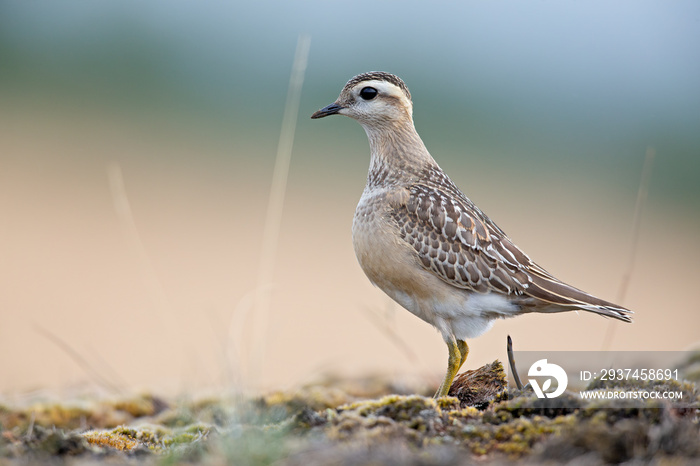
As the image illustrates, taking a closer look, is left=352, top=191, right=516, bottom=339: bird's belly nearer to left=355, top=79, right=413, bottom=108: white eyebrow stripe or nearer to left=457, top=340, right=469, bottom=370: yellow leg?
left=457, top=340, right=469, bottom=370: yellow leg

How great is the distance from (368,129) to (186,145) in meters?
20.5

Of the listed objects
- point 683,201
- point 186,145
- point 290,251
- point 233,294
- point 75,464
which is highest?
point 186,145

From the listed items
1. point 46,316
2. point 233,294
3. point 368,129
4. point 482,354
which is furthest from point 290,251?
point 368,129

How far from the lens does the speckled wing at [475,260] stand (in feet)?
20.2

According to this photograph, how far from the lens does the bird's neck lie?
6.93 m

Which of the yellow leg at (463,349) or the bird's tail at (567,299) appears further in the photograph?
the yellow leg at (463,349)

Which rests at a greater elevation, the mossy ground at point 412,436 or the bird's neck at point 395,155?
the bird's neck at point 395,155

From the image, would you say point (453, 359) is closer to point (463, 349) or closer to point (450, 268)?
point (463, 349)

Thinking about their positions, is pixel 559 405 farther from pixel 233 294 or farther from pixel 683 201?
pixel 683 201

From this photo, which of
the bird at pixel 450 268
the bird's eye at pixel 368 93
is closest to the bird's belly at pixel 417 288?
the bird at pixel 450 268

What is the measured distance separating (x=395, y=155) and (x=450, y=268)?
1.39m

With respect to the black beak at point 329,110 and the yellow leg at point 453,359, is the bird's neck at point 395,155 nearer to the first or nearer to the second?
the black beak at point 329,110

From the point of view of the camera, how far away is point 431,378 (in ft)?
22.1

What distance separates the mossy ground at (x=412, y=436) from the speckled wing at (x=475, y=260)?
91 centimetres
